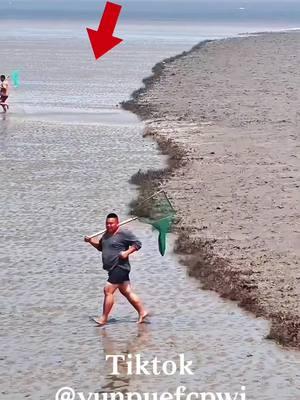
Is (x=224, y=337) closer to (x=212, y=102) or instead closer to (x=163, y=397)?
(x=163, y=397)

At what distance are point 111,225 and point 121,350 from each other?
1.46m

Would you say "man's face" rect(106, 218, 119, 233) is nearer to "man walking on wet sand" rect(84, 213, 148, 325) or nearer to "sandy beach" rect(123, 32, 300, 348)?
"man walking on wet sand" rect(84, 213, 148, 325)

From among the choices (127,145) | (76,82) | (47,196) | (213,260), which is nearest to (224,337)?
(213,260)

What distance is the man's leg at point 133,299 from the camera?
14170mm

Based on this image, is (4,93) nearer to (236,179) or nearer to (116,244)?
(236,179)

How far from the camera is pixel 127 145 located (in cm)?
3150

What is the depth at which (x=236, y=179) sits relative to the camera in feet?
81.4

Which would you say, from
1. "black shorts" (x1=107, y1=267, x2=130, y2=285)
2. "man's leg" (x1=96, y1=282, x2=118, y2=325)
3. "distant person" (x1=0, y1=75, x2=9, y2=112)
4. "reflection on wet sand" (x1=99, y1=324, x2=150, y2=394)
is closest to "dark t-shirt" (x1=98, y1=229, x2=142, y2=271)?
"black shorts" (x1=107, y1=267, x2=130, y2=285)

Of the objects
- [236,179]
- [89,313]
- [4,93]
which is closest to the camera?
[89,313]

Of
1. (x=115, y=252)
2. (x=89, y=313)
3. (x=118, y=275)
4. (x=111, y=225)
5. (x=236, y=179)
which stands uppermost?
(x=111, y=225)

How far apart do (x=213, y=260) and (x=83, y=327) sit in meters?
3.80

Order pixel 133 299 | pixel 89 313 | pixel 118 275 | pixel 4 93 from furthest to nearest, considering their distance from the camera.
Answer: pixel 4 93 < pixel 89 313 < pixel 133 299 < pixel 118 275

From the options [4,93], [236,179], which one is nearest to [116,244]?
[236,179]

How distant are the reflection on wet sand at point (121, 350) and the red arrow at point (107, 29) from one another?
3.97 metres
